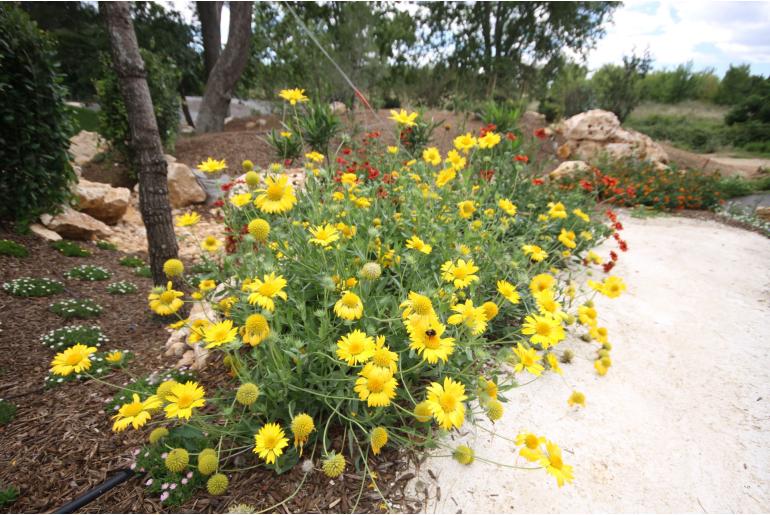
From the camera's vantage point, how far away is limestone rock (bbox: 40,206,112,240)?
4090 millimetres

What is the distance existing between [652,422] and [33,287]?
4.73 m

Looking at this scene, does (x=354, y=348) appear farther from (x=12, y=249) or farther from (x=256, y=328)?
(x=12, y=249)

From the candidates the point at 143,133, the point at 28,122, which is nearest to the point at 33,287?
the point at 143,133

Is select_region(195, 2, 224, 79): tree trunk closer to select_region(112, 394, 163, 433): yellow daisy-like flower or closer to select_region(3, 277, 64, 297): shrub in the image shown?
select_region(3, 277, 64, 297): shrub

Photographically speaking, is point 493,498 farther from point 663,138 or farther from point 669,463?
point 663,138

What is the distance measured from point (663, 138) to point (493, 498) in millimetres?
21016

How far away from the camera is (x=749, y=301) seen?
136 inches

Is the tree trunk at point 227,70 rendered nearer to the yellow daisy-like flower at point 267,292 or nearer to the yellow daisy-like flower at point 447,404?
the yellow daisy-like flower at point 267,292

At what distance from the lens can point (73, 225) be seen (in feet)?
13.8

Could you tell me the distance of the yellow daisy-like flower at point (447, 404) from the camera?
4.12 ft

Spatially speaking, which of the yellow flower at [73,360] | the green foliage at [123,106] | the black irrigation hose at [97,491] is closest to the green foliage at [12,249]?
the green foliage at [123,106]

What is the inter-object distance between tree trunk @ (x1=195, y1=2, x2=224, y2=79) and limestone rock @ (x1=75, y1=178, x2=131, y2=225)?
7247mm

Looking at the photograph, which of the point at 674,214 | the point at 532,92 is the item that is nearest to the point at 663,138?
the point at 532,92

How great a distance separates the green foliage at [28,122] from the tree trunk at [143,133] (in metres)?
2.02
